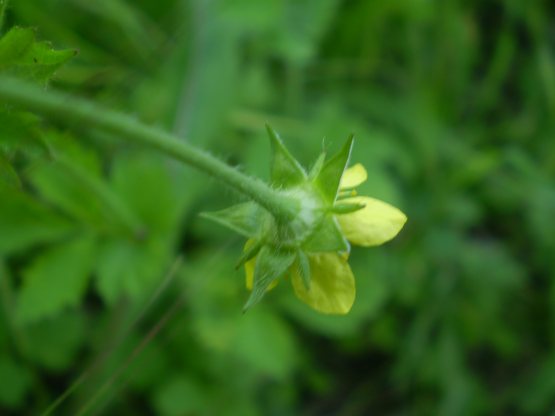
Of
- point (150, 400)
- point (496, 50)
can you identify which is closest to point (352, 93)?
point (496, 50)

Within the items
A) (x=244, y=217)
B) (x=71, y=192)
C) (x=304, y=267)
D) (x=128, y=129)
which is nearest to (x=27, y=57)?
(x=128, y=129)

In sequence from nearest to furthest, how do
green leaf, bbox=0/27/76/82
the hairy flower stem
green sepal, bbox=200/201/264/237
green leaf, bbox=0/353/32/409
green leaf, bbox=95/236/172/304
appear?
the hairy flower stem, green leaf, bbox=0/27/76/82, green sepal, bbox=200/201/264/237, green leaf, bbox=95/236/172/304, green leaf, bbox=0/353/32/409

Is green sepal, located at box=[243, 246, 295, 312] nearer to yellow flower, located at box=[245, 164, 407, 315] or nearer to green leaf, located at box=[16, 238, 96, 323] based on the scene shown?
yellow flower, located at box=[245, 164, 407, 315]

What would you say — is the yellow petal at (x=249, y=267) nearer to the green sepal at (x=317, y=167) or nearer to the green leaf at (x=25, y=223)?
the green sepal at (x=317, y=167)

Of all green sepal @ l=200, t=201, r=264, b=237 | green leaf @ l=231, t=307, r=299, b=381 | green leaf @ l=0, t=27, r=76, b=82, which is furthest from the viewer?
green leaf @ l=231, t=307, r=299, b=381

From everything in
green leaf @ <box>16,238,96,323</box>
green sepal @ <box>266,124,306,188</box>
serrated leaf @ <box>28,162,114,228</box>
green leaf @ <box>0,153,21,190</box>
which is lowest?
green leaf @ <box>16,238,96,323</box>

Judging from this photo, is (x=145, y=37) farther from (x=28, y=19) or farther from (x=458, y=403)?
(x=458, y=403)

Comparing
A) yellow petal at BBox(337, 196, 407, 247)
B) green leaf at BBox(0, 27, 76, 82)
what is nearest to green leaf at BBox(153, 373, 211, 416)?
yellow petal at BBox(337, 196, 407, 247)

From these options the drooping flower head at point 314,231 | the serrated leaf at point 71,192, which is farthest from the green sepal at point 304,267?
the serrated leaf at point 71,192
